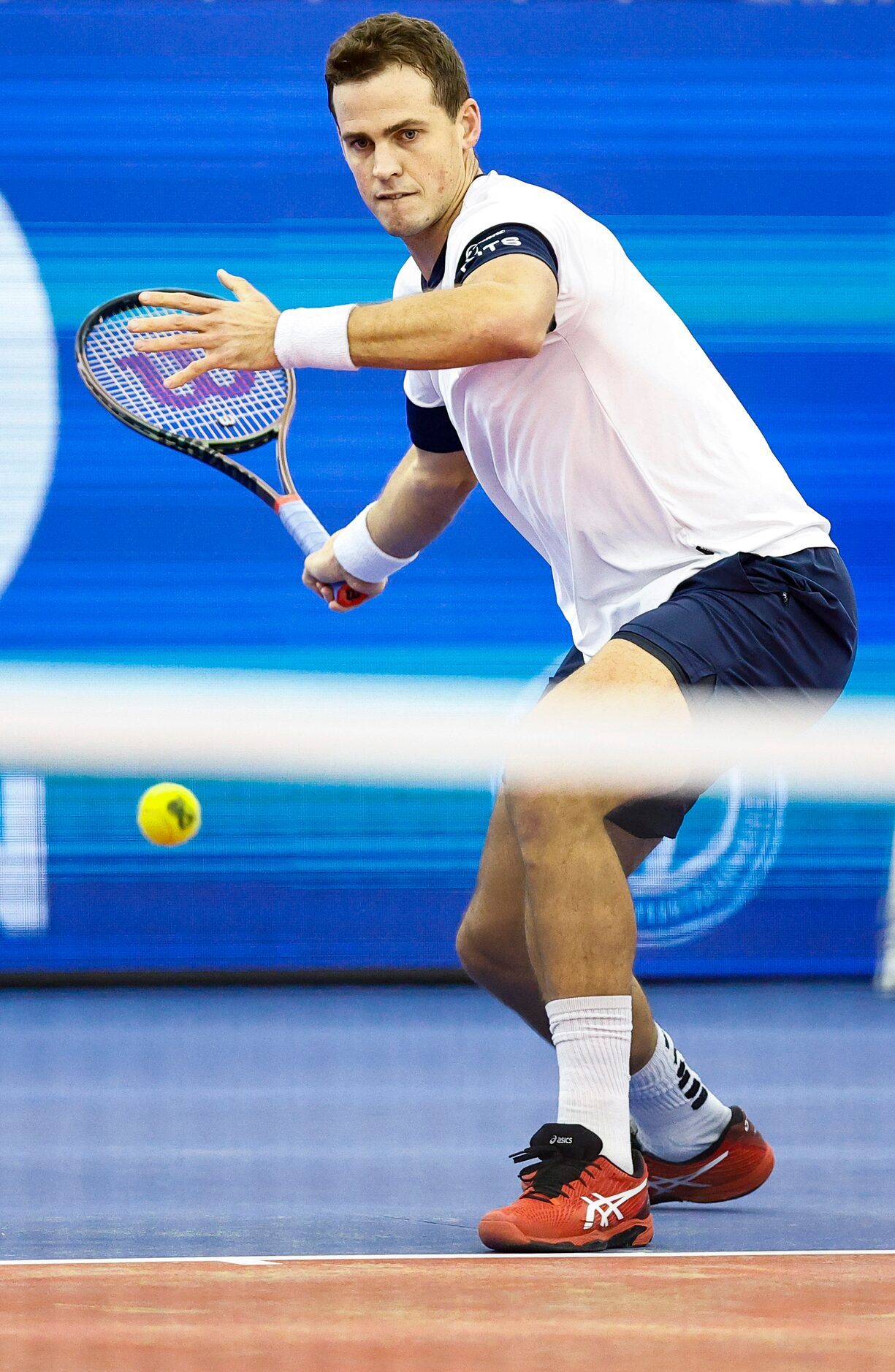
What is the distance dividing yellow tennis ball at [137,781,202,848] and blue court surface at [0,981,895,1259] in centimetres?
52

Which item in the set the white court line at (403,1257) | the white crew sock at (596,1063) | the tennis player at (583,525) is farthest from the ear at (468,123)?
the white court line at (403,1257)

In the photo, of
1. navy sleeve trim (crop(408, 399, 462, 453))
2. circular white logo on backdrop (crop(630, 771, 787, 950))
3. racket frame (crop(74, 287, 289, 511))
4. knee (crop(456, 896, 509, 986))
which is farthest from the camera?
circular white logo on backdrop (crop(630, 771, 787, 950))

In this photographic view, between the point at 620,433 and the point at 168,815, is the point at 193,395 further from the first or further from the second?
the point at 620,433

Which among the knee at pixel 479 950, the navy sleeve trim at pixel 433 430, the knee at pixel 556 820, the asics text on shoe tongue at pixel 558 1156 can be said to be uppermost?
the navy sleeve trim at pixel 433 430

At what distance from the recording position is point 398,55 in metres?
2.74

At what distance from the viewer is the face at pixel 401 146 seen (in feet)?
8.99

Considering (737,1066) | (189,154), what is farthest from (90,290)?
(737,1066)

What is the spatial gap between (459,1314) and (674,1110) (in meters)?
0.97

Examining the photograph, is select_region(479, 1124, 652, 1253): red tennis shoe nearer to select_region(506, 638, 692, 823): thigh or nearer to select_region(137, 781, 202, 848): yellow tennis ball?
select_region(506, 638, 692, 823): thigh

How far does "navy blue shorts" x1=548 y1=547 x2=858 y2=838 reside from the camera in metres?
2.58

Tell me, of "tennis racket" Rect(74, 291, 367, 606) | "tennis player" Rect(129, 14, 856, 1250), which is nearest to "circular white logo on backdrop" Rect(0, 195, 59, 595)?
"tennis racket" Rect(74, 291, 367, 606)

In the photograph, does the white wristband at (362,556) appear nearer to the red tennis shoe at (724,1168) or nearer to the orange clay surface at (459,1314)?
the red tennis shoe at (724,1168)

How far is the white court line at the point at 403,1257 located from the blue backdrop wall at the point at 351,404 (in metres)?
3.58

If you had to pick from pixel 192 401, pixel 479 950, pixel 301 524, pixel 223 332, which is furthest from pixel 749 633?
pixel 192 401
